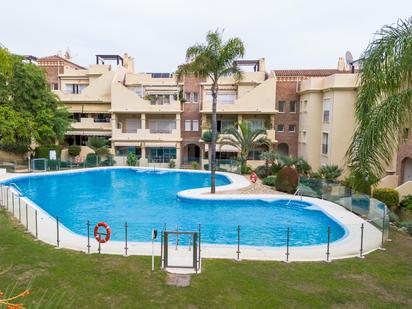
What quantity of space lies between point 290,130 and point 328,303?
106 feet

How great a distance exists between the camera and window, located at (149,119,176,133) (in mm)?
41438

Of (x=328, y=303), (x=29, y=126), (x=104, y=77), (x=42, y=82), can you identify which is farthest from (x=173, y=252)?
(x=104, y=77)

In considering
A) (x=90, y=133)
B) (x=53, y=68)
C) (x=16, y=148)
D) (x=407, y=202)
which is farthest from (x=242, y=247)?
(x=53, y=68)

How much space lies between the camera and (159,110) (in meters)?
39.1

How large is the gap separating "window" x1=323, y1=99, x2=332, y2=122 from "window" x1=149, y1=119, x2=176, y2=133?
1746 cm

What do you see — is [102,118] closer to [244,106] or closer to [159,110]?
[159,110]

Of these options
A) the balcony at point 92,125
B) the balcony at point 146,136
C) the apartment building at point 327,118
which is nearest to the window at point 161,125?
the balcony at point 146,136

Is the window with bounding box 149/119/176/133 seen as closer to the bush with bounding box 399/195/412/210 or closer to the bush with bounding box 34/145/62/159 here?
the bush with bounding box 34/145/62/159

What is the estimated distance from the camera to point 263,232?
16141 mm

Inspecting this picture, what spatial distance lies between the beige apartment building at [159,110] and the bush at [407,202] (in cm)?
1856

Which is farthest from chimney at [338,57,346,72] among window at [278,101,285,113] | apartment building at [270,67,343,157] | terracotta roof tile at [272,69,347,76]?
window at [278,101,285,113]

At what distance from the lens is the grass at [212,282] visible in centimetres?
867

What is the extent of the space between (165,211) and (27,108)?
76.9ft

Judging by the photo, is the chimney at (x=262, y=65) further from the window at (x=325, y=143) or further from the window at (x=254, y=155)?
the window at (x=325, y=143)
